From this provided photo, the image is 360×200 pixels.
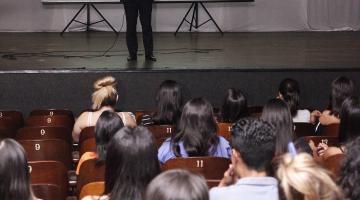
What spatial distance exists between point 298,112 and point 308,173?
9.58ft

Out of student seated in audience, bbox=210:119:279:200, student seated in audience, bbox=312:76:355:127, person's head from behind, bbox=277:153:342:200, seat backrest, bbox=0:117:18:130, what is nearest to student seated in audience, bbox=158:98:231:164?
student seated in audience, bbox=210:119:279:200

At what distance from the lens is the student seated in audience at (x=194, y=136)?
3.20 metres

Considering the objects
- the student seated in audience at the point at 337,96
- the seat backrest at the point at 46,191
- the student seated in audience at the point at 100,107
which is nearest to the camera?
the seat backrest at the point at 46,191

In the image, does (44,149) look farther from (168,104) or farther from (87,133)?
(168,104)

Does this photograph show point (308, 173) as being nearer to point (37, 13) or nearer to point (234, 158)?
point (234, 158)

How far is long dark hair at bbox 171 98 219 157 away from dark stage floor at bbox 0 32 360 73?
9.74 ft

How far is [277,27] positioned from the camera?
10.3m

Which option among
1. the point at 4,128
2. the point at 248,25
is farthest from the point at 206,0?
the point at 4,128

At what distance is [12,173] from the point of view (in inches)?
79.0

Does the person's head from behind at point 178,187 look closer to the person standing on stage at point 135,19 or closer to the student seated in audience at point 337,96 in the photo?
the student seated in audience at point 337,96

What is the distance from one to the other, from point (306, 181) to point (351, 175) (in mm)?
351

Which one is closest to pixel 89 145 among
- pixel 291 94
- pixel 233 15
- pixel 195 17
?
pixel 291 94

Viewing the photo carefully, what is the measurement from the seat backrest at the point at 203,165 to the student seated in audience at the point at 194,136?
26 centimetres

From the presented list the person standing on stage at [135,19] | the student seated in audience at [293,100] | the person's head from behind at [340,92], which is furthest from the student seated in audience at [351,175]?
the person standing on stage at [135,19]
